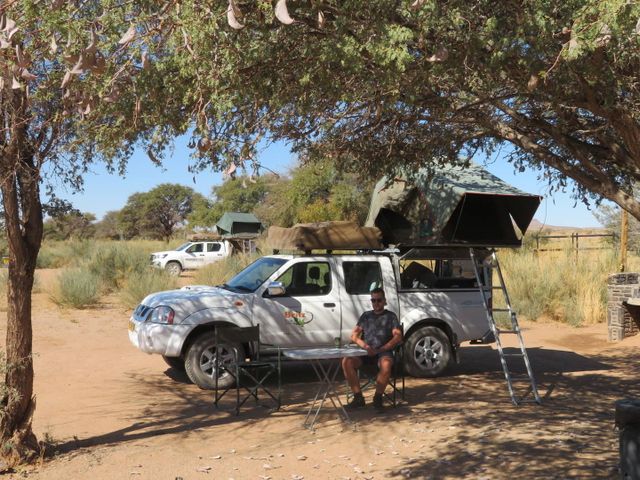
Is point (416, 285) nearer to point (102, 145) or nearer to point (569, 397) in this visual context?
point (569, 397)

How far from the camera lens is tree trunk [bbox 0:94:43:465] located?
636cm

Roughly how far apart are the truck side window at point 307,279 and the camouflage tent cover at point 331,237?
0.25 meters

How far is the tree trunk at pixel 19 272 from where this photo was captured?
20.9 feet

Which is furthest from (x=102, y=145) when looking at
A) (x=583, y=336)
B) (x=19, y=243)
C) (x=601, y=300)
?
(x=601, y=300)

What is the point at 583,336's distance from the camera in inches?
634

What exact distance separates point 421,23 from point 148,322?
17.1 feet

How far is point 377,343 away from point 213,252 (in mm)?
25794

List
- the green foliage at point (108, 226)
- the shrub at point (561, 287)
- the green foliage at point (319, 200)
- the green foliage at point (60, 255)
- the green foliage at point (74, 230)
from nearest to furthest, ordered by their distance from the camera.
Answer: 1. the shrub at point (561, 287)
2. the green foliage at point (319, 200)
3. the green foliage at point (60, 255)
4. the green foliage at point (74, 230)
5. the green foliage at point (108, 226)

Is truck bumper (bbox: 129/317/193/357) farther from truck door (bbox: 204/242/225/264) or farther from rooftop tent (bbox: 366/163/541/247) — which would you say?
truck door (bbox: 204/242/225/264)

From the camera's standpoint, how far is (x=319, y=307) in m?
10.0

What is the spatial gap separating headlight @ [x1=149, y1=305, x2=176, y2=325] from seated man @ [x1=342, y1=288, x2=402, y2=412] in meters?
2.33

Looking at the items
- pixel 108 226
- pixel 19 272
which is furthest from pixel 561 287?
pixel 108 226

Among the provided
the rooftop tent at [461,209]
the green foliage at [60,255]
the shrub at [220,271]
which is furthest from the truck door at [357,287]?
the green foliage at [60,255]

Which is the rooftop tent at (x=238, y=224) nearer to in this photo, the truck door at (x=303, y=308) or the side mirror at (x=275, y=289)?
the truck door at (x=303, y=308)
